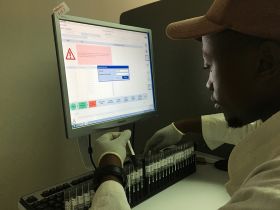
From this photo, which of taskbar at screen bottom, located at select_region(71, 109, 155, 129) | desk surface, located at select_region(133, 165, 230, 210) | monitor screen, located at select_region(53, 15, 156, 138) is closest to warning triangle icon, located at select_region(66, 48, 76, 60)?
monitor screen, located at select_region(53, 15, 156, 138)

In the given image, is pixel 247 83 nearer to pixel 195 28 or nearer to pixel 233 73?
pixel 233 73

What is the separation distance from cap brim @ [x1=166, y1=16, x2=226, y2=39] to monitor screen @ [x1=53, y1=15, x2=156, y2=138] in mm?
386

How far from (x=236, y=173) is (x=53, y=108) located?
80 centimetres

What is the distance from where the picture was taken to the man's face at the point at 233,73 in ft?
1.80

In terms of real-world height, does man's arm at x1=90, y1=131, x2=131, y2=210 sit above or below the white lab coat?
below

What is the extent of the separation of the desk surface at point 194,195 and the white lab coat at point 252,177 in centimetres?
18

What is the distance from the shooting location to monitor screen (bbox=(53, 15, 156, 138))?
0.92 meters

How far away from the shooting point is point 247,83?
557 mm

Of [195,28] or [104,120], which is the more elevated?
[195,28]

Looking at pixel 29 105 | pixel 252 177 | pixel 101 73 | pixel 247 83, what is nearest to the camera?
pixel 252 177

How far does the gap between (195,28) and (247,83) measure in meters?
0.14

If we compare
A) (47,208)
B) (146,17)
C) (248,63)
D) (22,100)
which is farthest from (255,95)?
(146,17)

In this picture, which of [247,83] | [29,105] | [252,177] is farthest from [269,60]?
[29,105]

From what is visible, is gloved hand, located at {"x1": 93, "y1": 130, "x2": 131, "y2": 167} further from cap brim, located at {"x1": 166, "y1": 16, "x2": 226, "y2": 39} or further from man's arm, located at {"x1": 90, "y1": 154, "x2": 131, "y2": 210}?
cap brim, located at {"x1": 166, "y1": 16, "x2": 226, "y2": 39}
